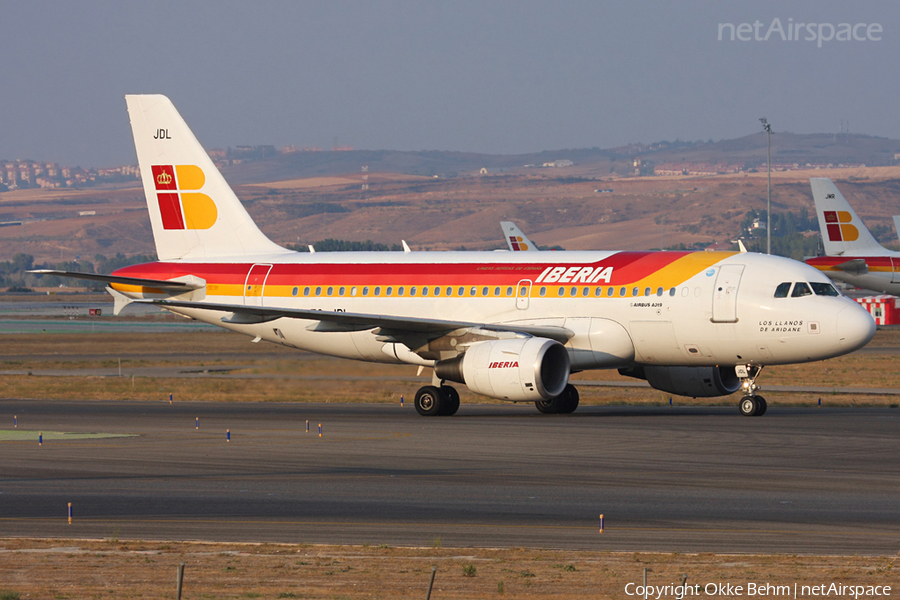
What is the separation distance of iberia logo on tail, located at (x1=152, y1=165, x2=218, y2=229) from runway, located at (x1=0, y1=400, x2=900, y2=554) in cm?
927

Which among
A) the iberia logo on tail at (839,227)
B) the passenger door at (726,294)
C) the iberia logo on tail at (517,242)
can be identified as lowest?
the passenger door at (726,294)

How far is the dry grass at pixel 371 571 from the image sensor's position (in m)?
13.2

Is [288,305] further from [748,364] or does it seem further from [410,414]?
[748,364]

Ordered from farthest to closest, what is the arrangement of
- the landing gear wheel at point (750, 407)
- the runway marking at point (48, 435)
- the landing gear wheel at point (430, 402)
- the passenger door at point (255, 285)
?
the passenger door at point (255, 285), the landing gear wheel at point (430, 402), the landing gear wheel at point (750, 407), the runway marking at point (48, 435)

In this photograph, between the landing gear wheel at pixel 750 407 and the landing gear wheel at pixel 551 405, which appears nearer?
the landing gear wheel at pixel 750 407

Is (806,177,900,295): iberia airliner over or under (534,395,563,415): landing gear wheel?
over

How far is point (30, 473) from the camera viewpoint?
24.2 m

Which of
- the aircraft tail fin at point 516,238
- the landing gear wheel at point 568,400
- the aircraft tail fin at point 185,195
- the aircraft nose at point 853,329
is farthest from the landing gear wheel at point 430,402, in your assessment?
the aircraft tail fin at point 516,238

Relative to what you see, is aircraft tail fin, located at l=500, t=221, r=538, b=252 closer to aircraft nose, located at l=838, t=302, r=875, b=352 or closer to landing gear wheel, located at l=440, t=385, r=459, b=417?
landing gear wheel, located at l=440, t=385, r=459, b=417

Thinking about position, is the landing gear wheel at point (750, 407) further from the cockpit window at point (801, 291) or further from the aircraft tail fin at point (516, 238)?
the aircraft tail fin at point (516, 238)

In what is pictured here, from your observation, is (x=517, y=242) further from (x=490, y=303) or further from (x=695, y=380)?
(x=695, y=380)

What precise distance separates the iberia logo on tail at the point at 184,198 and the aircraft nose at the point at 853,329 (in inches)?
875

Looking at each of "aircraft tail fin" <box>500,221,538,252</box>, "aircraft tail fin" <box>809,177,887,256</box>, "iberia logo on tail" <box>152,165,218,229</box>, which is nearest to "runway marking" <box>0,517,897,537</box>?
"iberia logo on tail" <box>152,165,218,229</box>

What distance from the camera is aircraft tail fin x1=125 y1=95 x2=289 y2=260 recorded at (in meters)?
43.0
